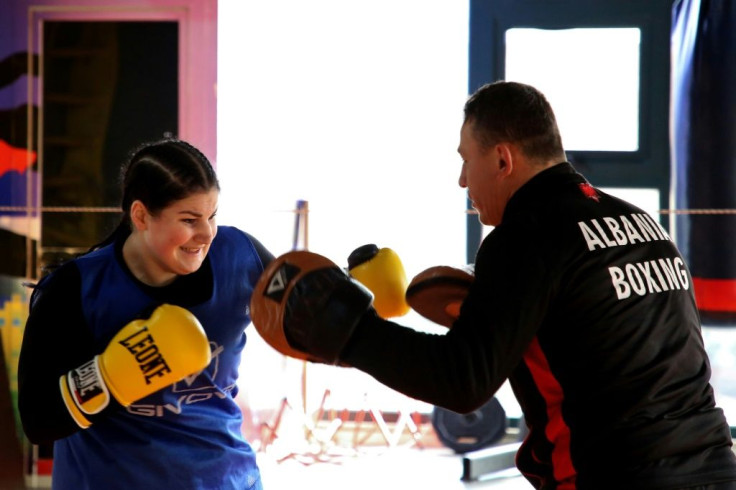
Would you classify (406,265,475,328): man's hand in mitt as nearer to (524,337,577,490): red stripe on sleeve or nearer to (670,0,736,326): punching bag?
(524,337,577,490): red stripe on sleeve

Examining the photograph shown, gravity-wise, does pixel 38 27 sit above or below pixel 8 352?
above

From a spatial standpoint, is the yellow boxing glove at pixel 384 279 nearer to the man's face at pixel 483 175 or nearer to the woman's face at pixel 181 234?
the woman's face at pixel 181 234

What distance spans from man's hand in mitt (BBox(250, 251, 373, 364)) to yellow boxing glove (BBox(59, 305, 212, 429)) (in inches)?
6.7

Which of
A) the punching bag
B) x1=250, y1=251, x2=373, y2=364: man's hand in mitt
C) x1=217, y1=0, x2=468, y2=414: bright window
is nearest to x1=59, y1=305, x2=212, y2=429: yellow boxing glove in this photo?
x1=250, y1=251, x2=373, y2=364: man's hand in mitt

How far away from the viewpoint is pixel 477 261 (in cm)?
140

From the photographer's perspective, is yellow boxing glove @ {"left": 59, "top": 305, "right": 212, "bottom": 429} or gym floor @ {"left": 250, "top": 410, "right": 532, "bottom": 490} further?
gym floor @ {"left": 250, "top": 410, "right": 532, "bottom": 490}

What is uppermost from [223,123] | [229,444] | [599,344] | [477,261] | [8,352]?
[223,123]

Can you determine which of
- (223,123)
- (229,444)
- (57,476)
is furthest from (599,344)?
(223,123)

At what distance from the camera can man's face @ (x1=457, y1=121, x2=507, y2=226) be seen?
1.53 metres

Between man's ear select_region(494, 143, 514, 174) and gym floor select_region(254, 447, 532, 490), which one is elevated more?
man's ear select_region(494, 143, 514, 174)

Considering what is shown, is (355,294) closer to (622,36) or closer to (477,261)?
(477,261)

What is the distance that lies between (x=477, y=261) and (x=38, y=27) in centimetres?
352

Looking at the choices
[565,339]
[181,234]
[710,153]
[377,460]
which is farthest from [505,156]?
[377,460]

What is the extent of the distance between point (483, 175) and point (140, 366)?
2.28 ft
